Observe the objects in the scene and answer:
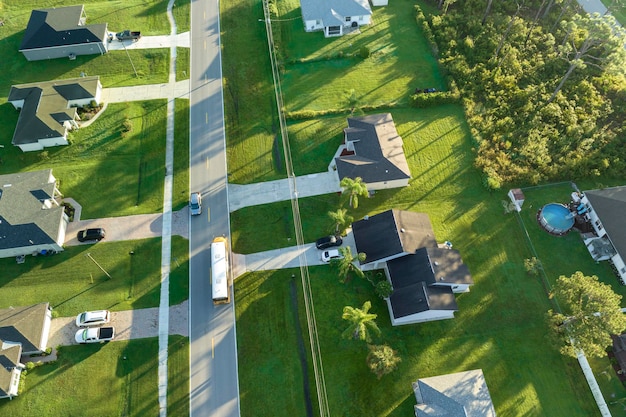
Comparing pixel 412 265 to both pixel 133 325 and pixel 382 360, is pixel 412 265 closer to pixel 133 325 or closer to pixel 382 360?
pixel 382 360

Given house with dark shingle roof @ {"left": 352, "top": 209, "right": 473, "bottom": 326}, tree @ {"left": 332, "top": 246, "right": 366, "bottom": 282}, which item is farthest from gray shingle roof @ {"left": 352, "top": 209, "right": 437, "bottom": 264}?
tree @ {"left": 332, "top": 246, "right": 366, "bottom": 282}

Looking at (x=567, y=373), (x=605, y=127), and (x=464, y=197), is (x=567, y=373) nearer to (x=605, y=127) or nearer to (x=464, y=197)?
(x=464, y=197)

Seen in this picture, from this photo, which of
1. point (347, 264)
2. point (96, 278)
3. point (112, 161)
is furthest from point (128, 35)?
point (347, 264)

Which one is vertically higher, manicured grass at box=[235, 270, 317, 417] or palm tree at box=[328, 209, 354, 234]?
palm tree at box=[328, 209, 354, 234]

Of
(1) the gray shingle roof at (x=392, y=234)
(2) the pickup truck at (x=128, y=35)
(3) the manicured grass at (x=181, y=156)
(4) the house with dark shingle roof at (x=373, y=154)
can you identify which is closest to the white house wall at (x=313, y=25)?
(4) the house with dark shingle roof at (x=373, y=154)

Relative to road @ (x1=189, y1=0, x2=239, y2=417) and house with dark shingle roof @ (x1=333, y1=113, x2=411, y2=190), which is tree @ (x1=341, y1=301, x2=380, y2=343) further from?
house with dark shingle roof @ (x1=333, y1=113, x2=411, y2=190)

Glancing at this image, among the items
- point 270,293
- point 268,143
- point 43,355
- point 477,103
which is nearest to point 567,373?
point 270,293

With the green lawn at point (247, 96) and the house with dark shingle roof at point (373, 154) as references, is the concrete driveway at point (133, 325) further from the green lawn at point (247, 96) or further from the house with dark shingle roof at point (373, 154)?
the house with dark shingle roof at point (373, 154)
